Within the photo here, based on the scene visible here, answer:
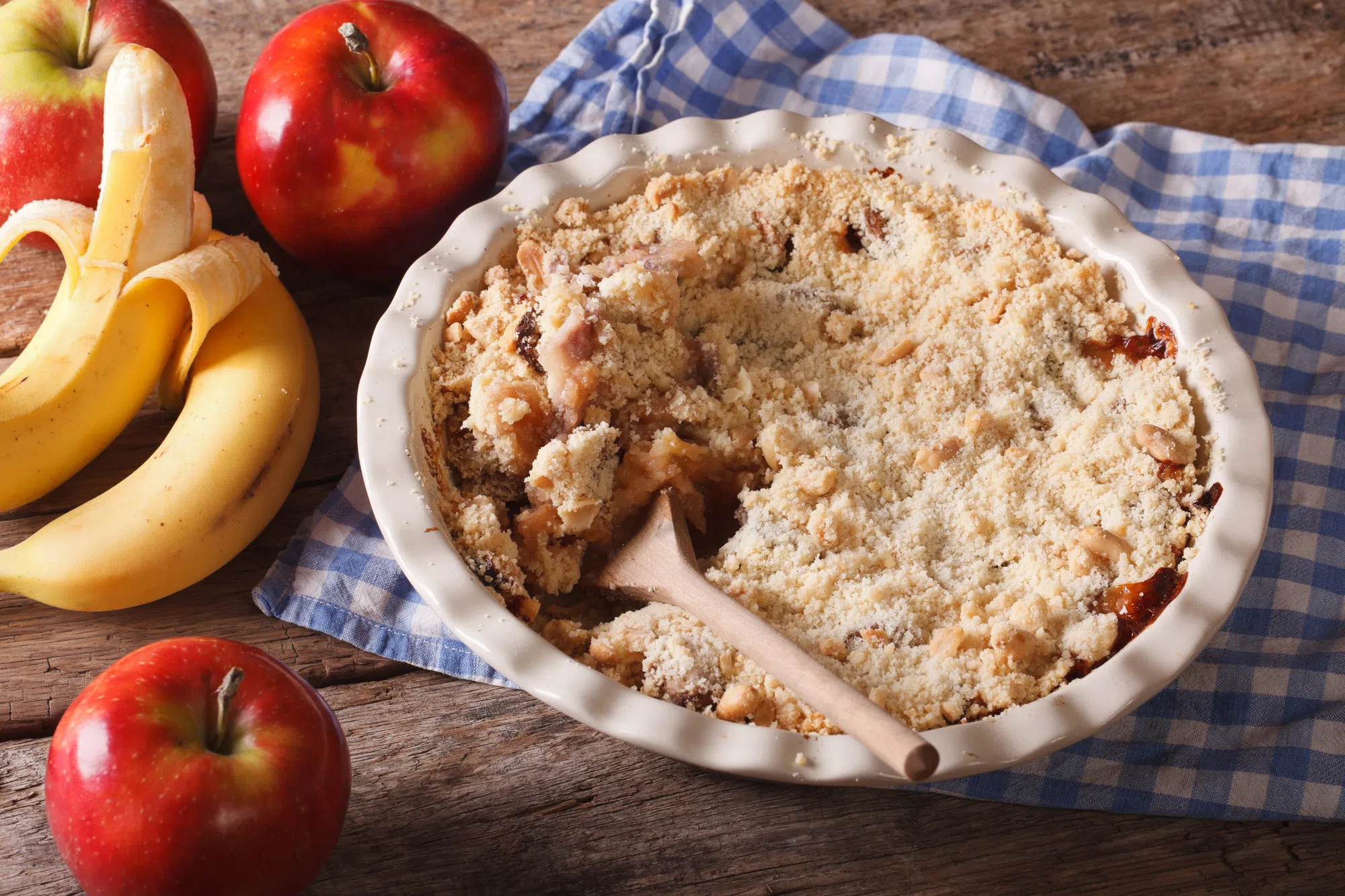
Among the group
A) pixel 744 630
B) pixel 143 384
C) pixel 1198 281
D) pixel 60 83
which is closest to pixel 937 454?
pixel 744 630

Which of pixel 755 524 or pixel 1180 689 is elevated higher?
pixel 755 524

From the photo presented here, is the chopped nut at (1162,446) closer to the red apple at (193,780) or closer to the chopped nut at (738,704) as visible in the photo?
the chopped nut at (738,704)

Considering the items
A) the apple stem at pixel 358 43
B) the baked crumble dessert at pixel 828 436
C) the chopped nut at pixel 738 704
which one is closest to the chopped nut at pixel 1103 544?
the baked crumble dessert at pixel 828 436

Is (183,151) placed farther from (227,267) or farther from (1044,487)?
(1044,487)

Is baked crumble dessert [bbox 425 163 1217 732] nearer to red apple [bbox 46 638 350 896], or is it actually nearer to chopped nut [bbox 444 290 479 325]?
chopped nut [bbox 444 290 479 325]

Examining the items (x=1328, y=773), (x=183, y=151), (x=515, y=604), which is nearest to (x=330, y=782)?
(x=515, y=604)

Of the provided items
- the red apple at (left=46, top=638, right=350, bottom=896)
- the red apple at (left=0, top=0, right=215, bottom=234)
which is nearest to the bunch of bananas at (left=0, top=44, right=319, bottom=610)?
the red apple at (left=0, top=0, right=215, bottom=234)
